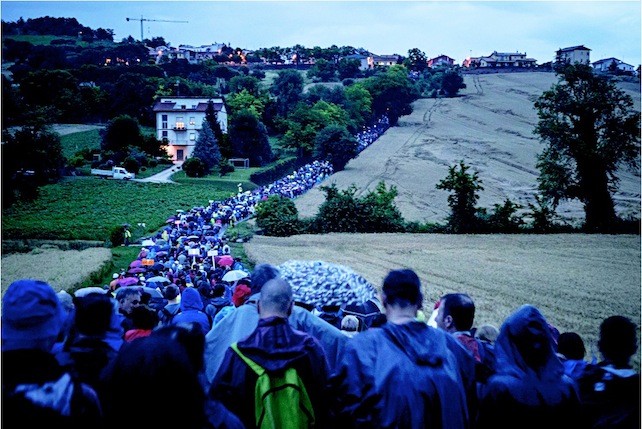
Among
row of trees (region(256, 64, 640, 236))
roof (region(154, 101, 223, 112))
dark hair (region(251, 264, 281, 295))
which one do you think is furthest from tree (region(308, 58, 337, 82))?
dark hair (region(251, 264, 281, 295))

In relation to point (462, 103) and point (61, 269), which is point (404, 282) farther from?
point (462, 103)

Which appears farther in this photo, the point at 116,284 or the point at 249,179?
the point at 249,179

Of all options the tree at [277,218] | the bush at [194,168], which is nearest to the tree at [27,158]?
the tree at [277,218]

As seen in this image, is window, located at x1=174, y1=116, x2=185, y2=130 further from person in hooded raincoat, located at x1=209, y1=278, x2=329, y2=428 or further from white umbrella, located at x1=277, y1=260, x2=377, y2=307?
person in hooded raincoat, located at x1=209, y1=278, x2=329, y2=428

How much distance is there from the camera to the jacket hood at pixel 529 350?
3.86 meters

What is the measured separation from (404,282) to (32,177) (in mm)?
33371

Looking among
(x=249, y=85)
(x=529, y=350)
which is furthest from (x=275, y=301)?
(x=249, y=85)

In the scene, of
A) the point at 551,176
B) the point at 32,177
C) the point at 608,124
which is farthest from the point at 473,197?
the point at 32,177

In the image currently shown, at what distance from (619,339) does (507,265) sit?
22163mm

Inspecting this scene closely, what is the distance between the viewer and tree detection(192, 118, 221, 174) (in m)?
55.3

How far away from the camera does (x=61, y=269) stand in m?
23.7

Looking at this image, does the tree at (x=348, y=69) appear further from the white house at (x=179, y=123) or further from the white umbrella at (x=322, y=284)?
the white umbrella at (x=322, y=284)

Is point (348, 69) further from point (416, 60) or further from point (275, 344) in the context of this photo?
point (275, 344)

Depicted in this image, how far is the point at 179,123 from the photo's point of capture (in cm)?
6650
